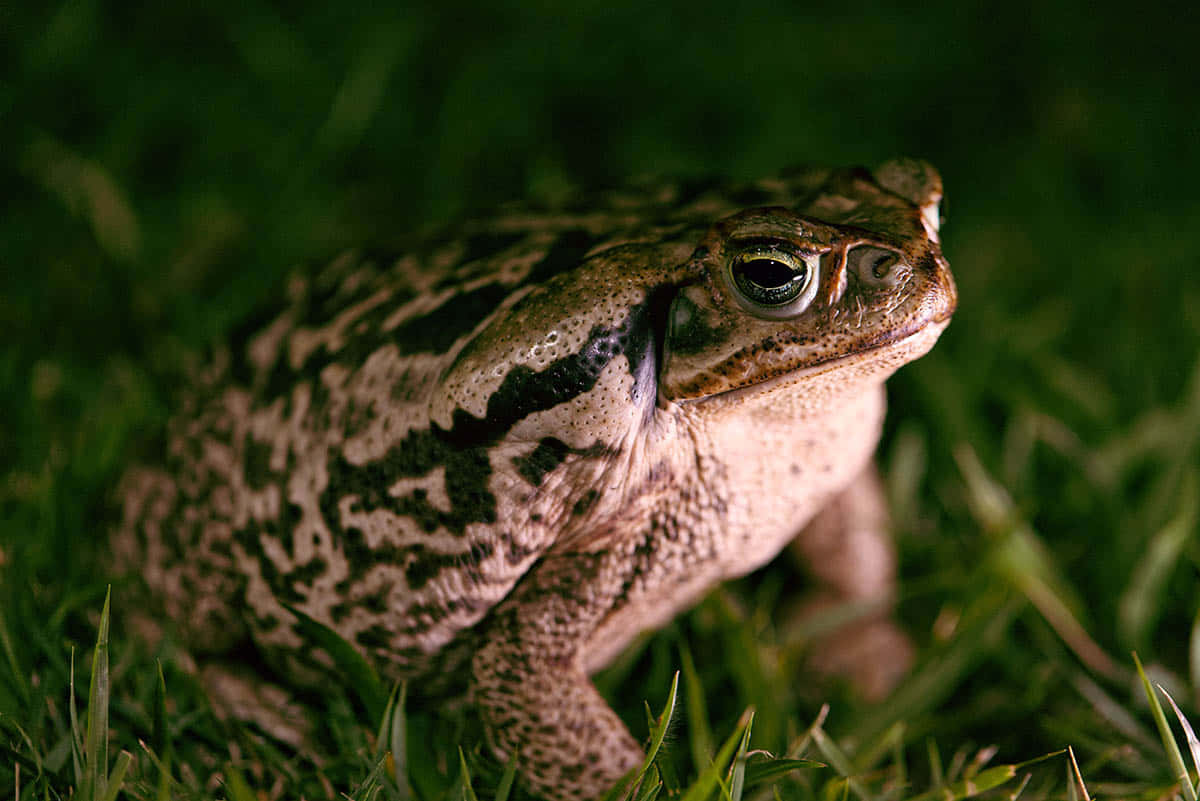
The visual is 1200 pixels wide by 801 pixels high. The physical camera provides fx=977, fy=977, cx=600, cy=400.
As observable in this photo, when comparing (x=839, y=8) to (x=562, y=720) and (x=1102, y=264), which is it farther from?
(x=562, y=720)

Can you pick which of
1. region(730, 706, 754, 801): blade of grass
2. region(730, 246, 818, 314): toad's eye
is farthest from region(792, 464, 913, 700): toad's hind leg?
region(730, 246, 818, 314): toad's eye

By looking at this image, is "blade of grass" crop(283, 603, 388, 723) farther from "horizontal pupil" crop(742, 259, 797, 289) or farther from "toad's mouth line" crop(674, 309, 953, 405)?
"horizontal pupil" crop(742, 259, 797, 289)

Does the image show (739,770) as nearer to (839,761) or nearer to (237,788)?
(839,761)

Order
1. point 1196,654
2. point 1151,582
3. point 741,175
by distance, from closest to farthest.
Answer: point 1196,654 → point 1151,582 → point 741,175

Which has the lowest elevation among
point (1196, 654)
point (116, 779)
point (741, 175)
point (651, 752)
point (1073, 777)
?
point (1196, 654)

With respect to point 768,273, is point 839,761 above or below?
below

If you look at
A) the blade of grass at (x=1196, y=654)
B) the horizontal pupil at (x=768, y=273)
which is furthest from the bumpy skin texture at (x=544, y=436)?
the blade of grass at (x=1196, y=654)

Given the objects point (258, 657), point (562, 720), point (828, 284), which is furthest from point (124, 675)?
point (828, 284)

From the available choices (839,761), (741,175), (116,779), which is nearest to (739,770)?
(839,761)
